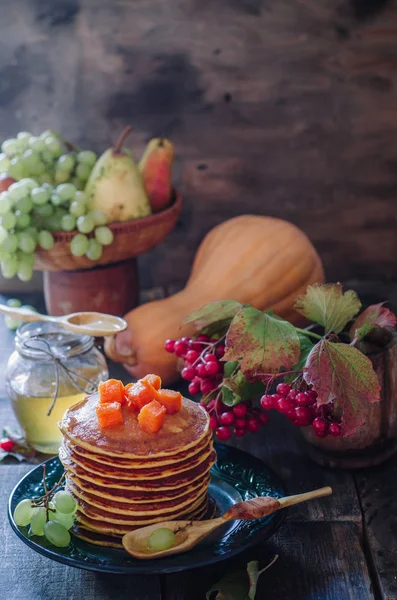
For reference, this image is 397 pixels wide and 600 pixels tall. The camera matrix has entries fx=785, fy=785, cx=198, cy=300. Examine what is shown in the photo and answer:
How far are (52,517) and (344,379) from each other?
15.0 inches

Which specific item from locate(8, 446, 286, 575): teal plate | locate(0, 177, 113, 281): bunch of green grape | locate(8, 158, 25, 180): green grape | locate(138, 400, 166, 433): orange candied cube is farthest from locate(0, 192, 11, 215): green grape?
locate(138, 400, 166, 433): orange candied cube

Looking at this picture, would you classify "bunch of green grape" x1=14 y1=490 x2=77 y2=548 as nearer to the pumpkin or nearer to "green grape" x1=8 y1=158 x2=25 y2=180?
the pumpkin

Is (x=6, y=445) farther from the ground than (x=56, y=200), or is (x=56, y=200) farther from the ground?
(x=56, y=200)

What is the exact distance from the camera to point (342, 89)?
5.65ft

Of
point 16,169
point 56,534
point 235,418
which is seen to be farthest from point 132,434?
point 16,169

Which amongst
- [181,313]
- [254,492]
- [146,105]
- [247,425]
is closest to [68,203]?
[181,313]

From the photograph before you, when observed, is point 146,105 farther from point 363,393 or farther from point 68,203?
point 363,393

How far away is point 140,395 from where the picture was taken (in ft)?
2.92

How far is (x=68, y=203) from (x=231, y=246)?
0.32m

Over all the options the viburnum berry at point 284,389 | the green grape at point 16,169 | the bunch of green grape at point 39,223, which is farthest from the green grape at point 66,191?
the viburnum berry at point 284,389

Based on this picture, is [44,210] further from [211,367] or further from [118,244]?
[211,367]

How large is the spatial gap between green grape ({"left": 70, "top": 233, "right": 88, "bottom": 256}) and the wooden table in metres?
0.45

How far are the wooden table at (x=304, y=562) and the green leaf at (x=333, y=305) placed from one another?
0.70 ft

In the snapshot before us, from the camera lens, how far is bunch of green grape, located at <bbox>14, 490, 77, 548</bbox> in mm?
839
